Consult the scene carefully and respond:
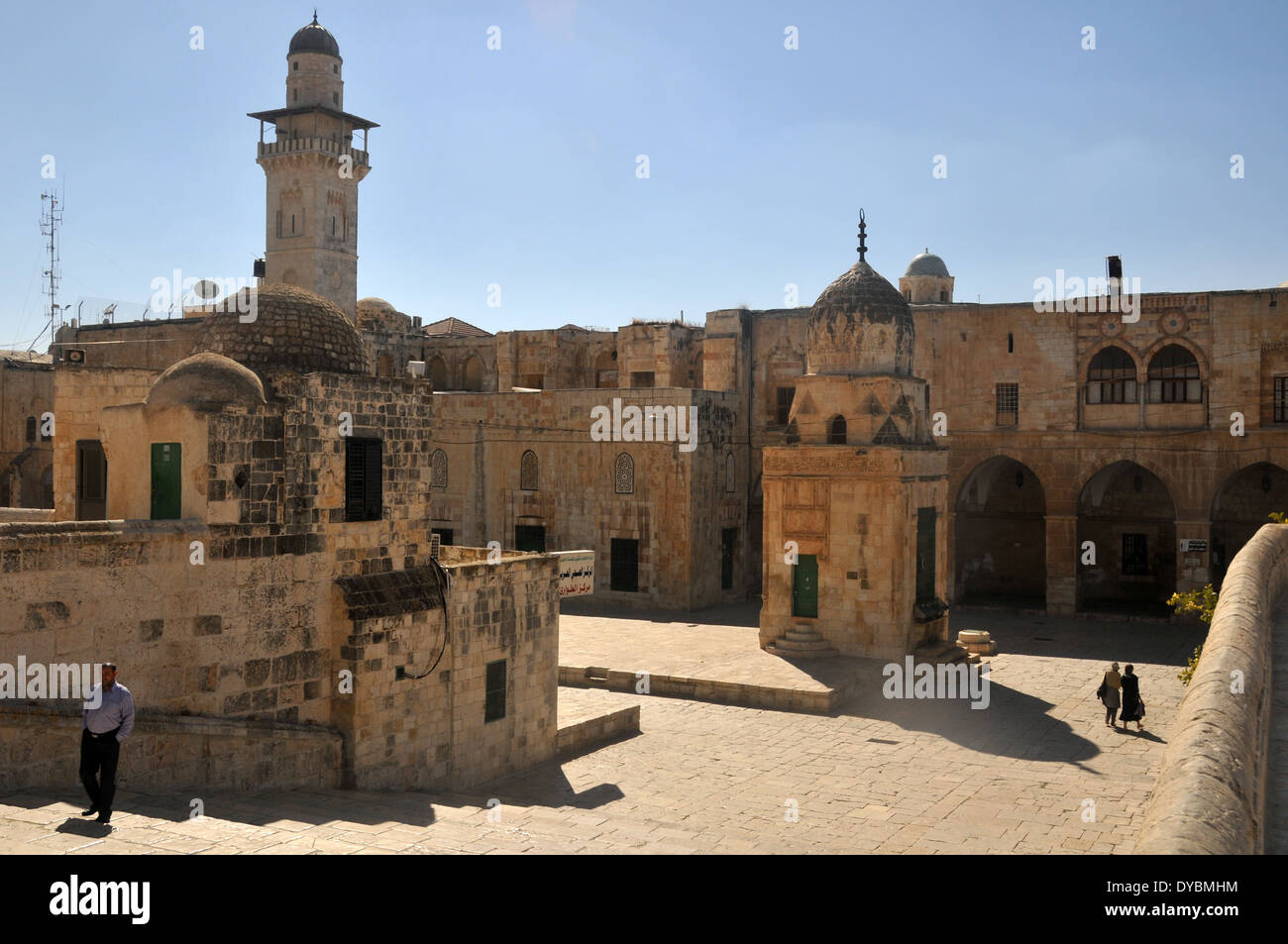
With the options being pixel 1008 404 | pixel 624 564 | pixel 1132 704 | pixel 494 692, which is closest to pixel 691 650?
pixel 624 564

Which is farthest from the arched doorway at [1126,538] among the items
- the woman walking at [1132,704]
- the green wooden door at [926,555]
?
the woman walking at [1132,704]

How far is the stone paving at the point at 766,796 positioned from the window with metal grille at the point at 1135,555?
970cm

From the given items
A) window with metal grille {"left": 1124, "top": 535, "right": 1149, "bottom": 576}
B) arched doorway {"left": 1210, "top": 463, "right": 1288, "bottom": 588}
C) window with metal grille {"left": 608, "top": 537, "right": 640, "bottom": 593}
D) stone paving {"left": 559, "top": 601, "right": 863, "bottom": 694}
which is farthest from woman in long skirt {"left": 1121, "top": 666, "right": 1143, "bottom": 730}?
window with metal grille {"left": 1124, "top": 535, "right": 1149, "bottom": 576}

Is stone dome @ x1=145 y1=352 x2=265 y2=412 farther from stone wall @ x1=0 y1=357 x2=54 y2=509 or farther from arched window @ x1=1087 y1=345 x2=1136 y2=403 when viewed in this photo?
stone wall @ x1=0 y1=357 x2=54 y2=509

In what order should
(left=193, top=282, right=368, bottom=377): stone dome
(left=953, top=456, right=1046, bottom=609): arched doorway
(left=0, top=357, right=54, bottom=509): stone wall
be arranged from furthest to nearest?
(left=953, top=456, right=1046, bottom=609): arched doorway → (left=0, top=357, right=54, bottom=509): stone wall → (left=193, top=282, right=368, bottom=377): stone dome

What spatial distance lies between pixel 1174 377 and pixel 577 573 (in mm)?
16373

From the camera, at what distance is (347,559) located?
1156 centimetres

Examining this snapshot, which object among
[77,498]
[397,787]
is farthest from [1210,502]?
[77,498]

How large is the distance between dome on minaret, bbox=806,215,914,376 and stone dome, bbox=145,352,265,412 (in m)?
12.6

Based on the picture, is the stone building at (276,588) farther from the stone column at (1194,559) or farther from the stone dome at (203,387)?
the stone column at (1194,559)

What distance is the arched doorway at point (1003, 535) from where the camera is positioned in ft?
101

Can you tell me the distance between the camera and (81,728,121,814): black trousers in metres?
7.33

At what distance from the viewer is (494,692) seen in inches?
532
